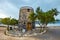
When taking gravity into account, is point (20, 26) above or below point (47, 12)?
below

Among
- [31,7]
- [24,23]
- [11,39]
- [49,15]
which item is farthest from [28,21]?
[11,39]

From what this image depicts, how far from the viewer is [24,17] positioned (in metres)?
35.5

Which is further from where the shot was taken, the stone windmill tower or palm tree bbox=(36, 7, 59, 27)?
the stone windmill tower

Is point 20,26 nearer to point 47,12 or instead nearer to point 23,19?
point 23,19

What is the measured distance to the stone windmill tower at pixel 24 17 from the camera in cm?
3541

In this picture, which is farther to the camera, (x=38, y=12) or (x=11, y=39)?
Answer: (x=38, y=12)

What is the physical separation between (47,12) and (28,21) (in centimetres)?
543

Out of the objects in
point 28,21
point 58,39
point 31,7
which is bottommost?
point 58,39

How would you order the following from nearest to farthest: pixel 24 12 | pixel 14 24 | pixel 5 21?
pixel 24 12, pixel 5 21, pixel 14 24

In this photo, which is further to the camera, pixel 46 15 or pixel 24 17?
pixel 24 17

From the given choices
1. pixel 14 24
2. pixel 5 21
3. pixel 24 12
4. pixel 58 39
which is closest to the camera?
pixel 58 39

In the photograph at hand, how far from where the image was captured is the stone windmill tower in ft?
116

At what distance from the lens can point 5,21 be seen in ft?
143

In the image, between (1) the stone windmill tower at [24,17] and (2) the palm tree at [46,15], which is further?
(1) the stone windmill tower at [24,17]
